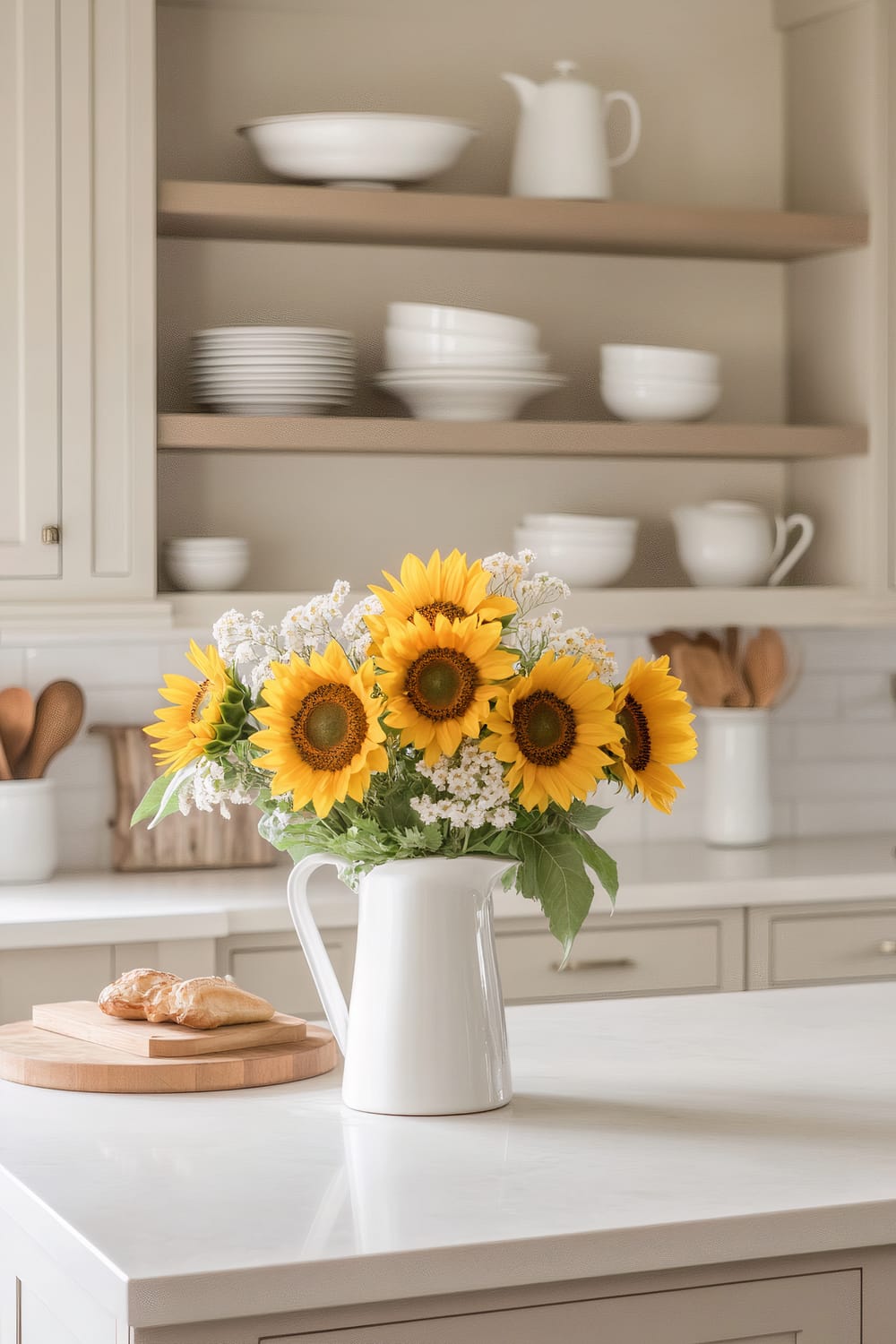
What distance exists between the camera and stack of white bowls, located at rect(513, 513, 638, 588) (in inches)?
130

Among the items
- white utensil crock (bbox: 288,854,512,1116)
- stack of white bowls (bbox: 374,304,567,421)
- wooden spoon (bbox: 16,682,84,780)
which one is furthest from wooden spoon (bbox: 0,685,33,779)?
white utensil crock (bbox: 288,854,512,1116)

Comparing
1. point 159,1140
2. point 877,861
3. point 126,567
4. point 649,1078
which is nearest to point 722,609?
point 877,861

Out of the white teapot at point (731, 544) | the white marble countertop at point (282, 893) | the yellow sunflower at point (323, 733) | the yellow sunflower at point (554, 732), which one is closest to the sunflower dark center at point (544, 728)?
Answer: the yellow sunflower at point (554, 732)

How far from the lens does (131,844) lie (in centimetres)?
330

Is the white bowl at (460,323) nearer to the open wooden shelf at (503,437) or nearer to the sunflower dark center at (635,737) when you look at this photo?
the open wooden shelf at (503,437)

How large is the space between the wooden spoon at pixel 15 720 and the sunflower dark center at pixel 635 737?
6.35ft

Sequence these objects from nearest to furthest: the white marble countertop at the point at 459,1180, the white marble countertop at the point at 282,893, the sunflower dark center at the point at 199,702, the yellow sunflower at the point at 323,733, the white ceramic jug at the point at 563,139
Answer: the white marble countertop at the point at 459,1180
the yellow sunflower at the point at 323,733
the sunflower dark center at the point at 199,702
the white marble countertop at the point at 282,893
the white ceramic jug at the point at 563,139

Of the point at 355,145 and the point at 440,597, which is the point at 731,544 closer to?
the point at 355,145

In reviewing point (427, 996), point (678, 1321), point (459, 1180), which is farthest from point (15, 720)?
point (678, 1321)

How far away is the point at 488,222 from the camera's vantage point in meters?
3.22

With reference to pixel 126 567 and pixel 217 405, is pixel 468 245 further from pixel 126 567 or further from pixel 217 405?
pixel 126 567

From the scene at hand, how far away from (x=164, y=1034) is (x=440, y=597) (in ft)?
1.67

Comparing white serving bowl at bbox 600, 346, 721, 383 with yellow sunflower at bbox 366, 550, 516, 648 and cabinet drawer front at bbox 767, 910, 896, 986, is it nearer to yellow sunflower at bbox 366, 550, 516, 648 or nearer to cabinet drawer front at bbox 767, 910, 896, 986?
cabinet drawer front at bbox 767, 910, 896, 986

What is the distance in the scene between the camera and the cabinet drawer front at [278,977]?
9.33 ft
